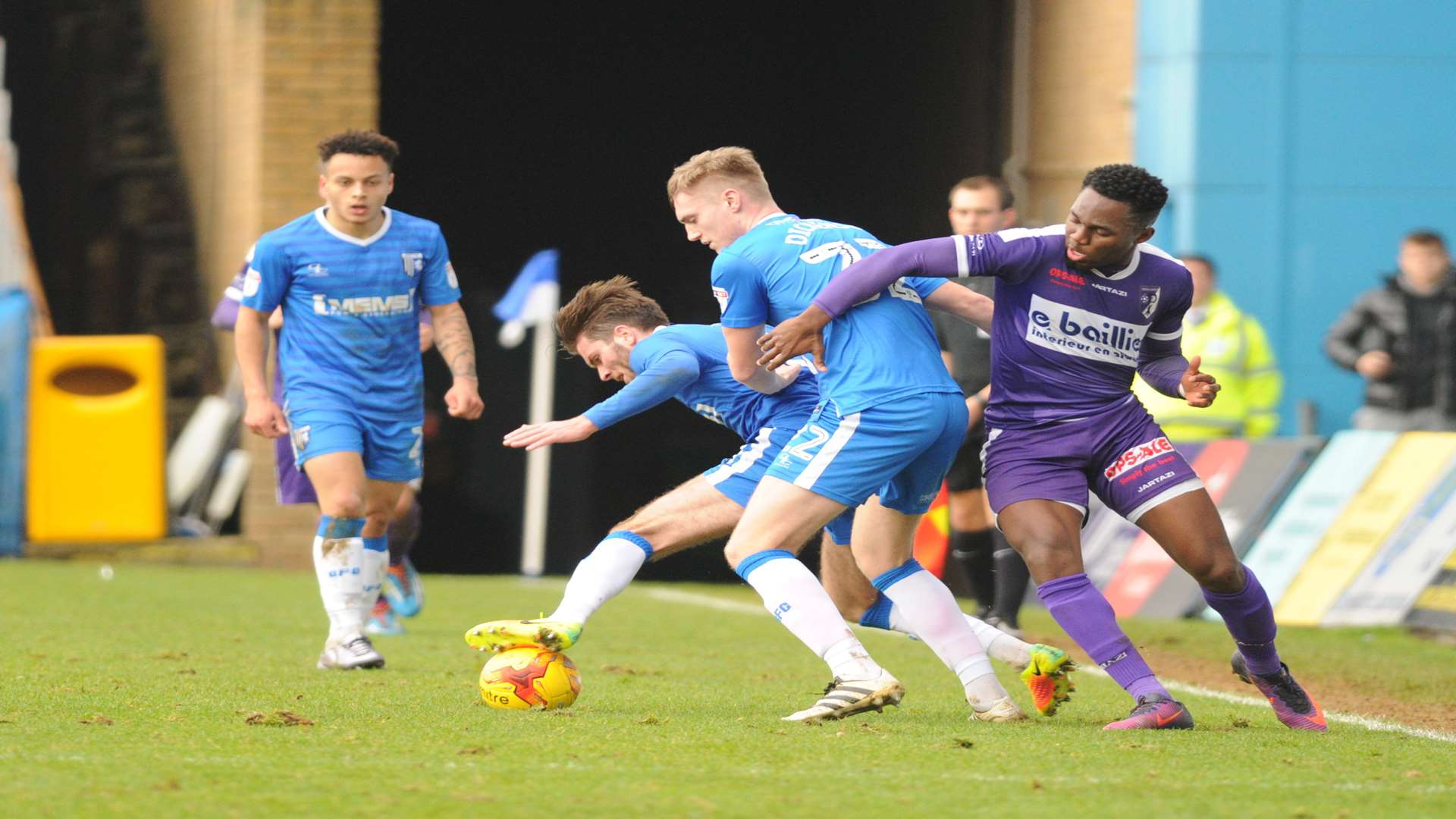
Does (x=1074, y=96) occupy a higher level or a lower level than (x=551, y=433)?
higher

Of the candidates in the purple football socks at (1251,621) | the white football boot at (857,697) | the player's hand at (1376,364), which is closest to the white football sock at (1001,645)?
the white football boot at (857,697)

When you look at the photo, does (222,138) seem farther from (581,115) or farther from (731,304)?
(731,304)

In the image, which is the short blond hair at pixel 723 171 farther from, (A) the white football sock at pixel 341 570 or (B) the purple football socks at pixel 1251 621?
(A) the white football sock at pixel 341 570

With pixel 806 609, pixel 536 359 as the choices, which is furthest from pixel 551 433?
pixel 536 359

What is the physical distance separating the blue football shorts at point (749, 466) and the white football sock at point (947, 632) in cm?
41

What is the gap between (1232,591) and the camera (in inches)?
234

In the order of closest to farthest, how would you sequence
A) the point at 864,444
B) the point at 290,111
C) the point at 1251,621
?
the point at 864,444
the point at 1251,621
the point at 290,111

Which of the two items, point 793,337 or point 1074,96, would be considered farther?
point 1074,96

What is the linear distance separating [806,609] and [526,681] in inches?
35.1

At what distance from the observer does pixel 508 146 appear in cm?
1928

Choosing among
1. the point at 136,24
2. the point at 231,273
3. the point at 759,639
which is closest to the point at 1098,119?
the point at 759,639

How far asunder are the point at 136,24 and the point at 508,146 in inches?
155

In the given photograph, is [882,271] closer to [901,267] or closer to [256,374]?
[901,267]

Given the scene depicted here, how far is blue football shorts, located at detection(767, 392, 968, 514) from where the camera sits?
5770mm
